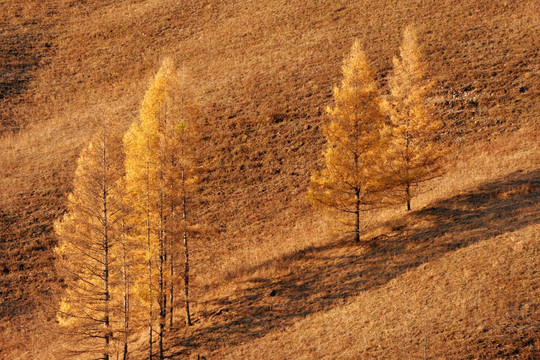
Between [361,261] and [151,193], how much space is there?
1070 cm

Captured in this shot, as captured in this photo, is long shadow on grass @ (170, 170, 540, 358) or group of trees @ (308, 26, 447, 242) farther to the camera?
group of trees @ (308, 26, 447, 242)

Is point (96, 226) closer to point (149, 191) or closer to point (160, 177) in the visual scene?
point (149, 191)

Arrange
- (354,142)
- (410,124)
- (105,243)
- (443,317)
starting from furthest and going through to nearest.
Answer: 1. (410,124)
2. (354,142)
3. (105,243)
4. (443,317)

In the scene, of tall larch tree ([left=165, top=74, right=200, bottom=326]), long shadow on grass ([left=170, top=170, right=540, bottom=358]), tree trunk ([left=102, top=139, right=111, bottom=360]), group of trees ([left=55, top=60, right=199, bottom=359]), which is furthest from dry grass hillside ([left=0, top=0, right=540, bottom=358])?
tall larch tree ([left=165, top=74, right=200, bottom=326])

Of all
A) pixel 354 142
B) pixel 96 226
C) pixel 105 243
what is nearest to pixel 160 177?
pixel 96 226

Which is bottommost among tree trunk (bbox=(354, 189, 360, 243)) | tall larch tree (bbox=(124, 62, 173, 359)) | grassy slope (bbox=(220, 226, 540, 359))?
grassy slope (bbox=(220, 226, 540, 359))

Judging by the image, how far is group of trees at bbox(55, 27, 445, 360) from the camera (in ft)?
76.9

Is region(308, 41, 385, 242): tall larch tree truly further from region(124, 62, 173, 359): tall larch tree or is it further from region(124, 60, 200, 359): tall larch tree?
region(124, 62, 173, 359): tall larch tree

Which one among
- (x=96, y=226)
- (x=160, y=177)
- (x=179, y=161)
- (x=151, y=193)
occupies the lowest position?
(x=96, y=226)

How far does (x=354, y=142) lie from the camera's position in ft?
90.8

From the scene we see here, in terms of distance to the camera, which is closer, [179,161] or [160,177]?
[160,177]

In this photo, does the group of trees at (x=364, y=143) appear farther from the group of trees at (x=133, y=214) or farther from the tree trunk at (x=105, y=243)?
the tree trunk at (x=105, y=243)

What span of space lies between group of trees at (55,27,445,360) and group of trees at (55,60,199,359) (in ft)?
0.15

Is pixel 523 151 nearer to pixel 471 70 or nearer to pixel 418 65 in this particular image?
pixel 418 65
